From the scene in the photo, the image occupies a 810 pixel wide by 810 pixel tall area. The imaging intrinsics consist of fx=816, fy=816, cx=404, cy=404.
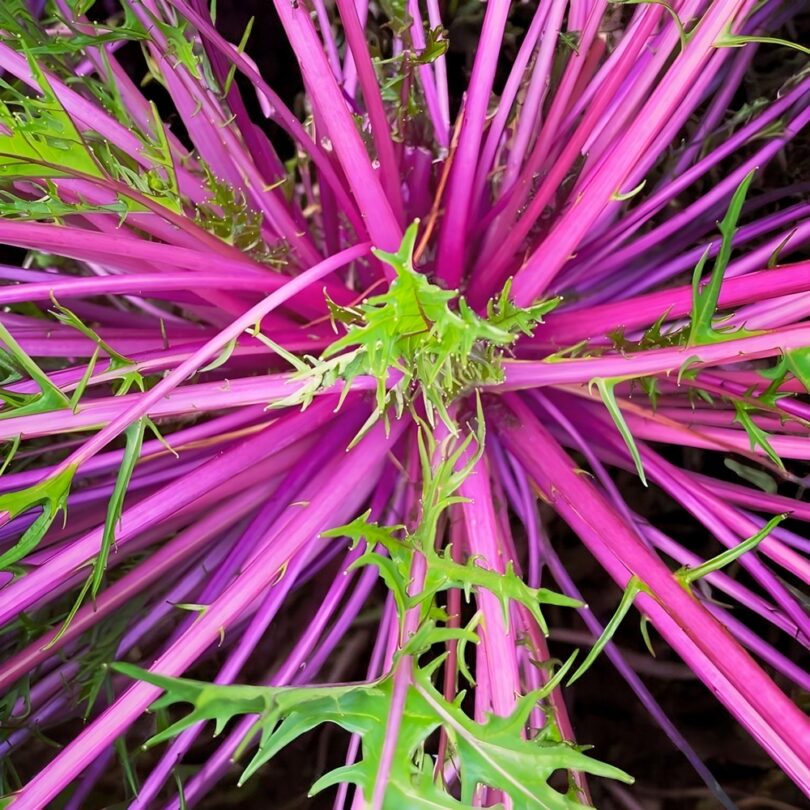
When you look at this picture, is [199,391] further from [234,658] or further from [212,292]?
[234,658]

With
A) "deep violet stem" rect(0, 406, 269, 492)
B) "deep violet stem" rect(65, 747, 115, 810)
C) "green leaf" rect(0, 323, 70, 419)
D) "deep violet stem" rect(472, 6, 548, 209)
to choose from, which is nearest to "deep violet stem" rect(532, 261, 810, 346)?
"deep violet stem" rect(472, 6, 548, 209)

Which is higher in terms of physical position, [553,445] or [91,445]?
[91,445]

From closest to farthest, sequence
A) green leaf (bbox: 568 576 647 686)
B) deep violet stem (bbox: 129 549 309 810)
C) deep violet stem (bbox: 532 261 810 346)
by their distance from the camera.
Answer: green leaf (bbox: 568 576 647 686)
deep violet stem (bbox: 532 261 810 346)
deep violet stem (bbox: 129 549 309 810)

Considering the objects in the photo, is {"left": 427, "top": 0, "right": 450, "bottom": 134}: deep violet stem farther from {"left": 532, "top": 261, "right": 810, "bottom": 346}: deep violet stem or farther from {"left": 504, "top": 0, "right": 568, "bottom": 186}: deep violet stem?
{"left": 532, "top": 261, "right": 810, "bottom": 346}: deep violet stem

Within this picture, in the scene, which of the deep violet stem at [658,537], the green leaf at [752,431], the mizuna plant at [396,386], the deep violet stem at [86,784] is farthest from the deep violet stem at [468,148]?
the deep violet stem at [86,784]

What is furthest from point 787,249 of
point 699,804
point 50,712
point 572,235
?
point 50,712

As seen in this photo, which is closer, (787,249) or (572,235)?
(572,235)

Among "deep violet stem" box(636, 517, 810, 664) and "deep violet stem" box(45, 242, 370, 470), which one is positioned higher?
"deep violet stem" box(45, 242, 370, 470)

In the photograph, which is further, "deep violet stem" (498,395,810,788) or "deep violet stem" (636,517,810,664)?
"deep violet stem" (636,517,810,664)
